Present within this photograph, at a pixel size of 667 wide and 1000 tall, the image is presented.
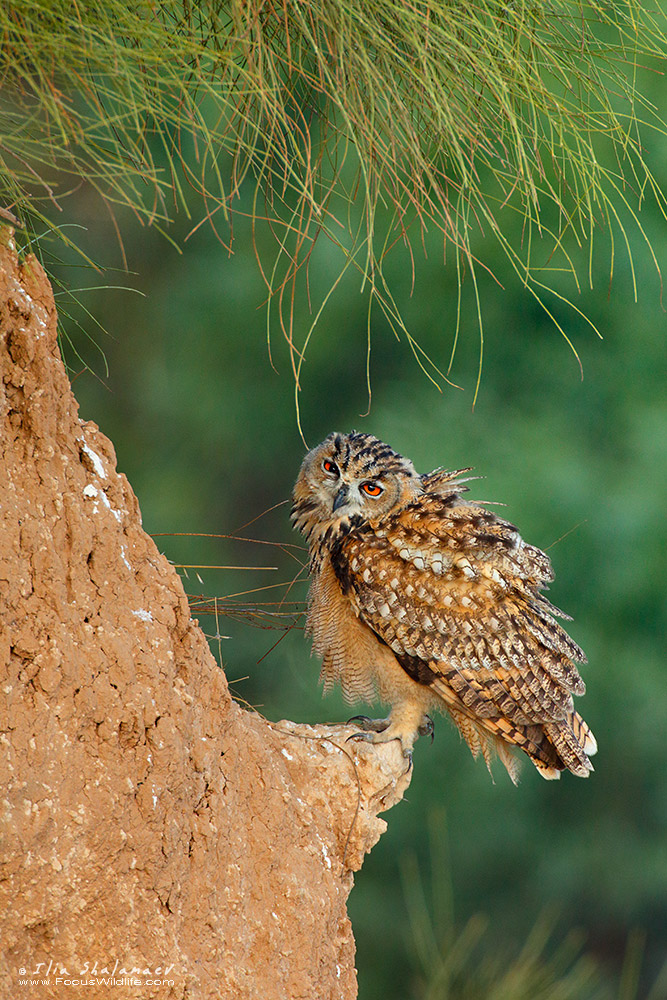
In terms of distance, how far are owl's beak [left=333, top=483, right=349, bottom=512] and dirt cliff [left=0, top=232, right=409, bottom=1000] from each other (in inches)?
41.8

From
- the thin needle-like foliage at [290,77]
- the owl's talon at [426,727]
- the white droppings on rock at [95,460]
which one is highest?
the thin needle-like foliage at [290,77]

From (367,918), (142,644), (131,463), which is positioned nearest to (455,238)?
(142,644)

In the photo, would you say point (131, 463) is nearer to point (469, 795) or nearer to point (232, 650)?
point (232, 650)

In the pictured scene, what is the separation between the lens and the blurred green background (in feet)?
16.5

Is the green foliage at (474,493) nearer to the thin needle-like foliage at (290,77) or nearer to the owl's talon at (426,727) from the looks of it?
the owl's talon at (426,727)

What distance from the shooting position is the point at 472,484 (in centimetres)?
474

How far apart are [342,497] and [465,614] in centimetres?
46

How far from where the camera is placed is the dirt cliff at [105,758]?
154 cm

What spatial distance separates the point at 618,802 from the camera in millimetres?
5852

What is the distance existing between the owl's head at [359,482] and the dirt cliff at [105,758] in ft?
3.54

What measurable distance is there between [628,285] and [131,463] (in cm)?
296

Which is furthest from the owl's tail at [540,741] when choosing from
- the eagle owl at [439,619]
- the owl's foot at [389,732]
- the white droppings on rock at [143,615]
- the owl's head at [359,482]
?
the white droppings on rock at [143,615]

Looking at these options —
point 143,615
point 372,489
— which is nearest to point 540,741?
point 372,489

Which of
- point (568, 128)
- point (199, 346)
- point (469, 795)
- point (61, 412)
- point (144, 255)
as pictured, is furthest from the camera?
point (144, 255)
